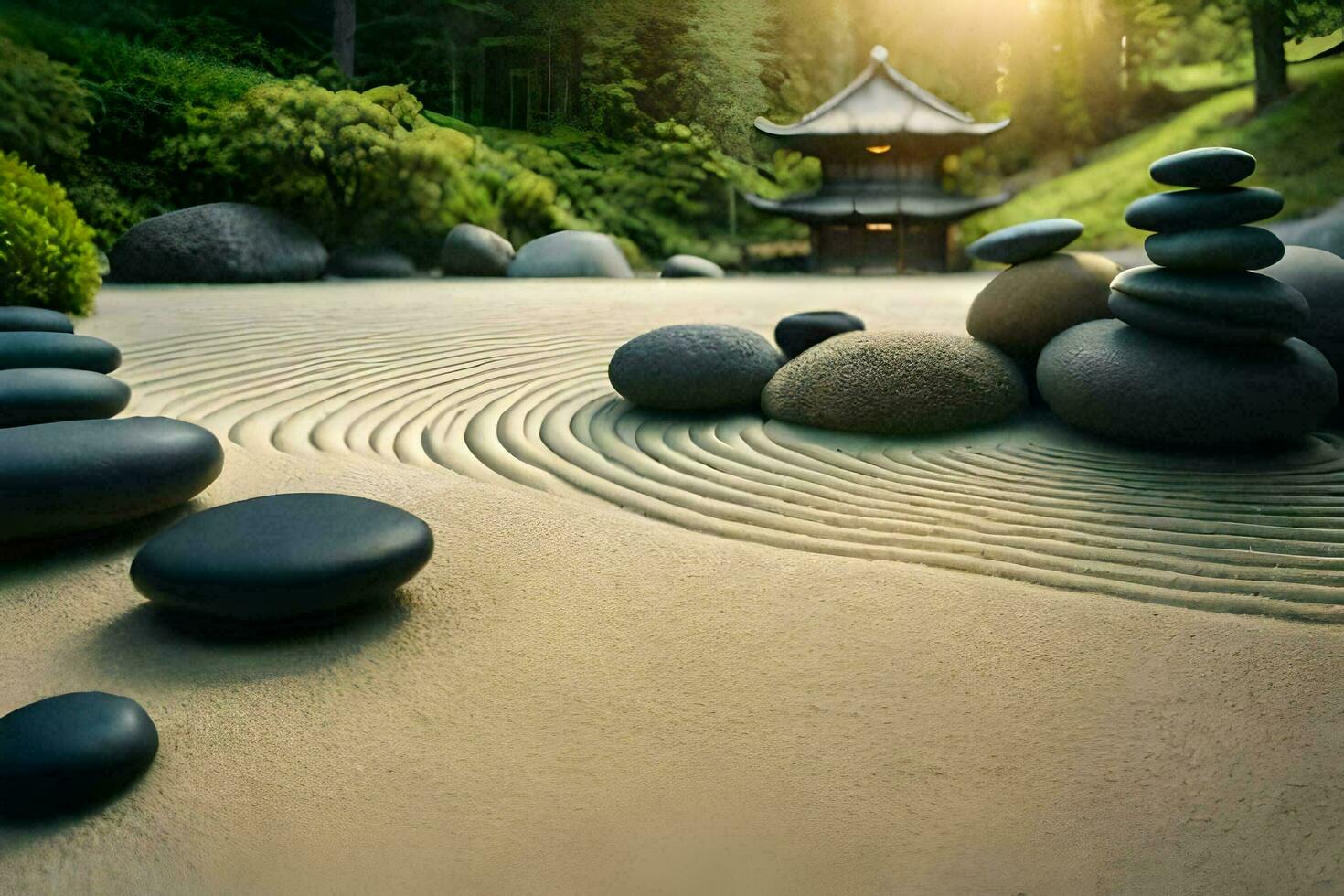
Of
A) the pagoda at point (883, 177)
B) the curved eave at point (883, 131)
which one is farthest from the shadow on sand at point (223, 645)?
the curved eave at point (883, 131)

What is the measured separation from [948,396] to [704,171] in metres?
1.96

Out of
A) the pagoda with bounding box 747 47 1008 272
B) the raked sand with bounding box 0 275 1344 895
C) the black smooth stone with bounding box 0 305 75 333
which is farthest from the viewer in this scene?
the pagoda with bounding box 747 47 1008 272

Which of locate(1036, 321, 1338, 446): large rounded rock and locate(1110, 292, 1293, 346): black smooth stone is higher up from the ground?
locate(1110, 292, 1293, 346): black smooth stone

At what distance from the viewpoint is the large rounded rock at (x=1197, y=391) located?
114 inches

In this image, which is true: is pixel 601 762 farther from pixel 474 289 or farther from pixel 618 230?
pixel 474 289

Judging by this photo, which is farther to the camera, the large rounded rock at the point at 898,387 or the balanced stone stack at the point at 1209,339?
the large rounded rock at the point at 898,387

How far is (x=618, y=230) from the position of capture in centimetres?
696

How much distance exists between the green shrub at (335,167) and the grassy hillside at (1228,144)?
24.7 feet

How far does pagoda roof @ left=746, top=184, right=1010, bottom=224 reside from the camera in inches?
460

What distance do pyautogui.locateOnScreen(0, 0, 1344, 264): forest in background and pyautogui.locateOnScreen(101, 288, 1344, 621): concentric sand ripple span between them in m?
0.94

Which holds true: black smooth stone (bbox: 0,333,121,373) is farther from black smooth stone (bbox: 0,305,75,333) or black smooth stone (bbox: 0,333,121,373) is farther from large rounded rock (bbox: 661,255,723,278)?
large rounded rock (bbox: 661,255,723,278)

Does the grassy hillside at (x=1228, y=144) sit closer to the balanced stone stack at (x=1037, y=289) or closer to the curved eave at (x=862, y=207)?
the curved eave at (x=862, y=207)

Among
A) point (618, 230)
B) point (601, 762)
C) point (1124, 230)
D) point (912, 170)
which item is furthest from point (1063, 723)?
point (1124, 230)

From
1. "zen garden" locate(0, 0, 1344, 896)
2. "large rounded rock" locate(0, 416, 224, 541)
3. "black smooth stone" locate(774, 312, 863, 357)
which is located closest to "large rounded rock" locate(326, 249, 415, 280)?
"zen garden" locate(0, 0, 1344, 896)
